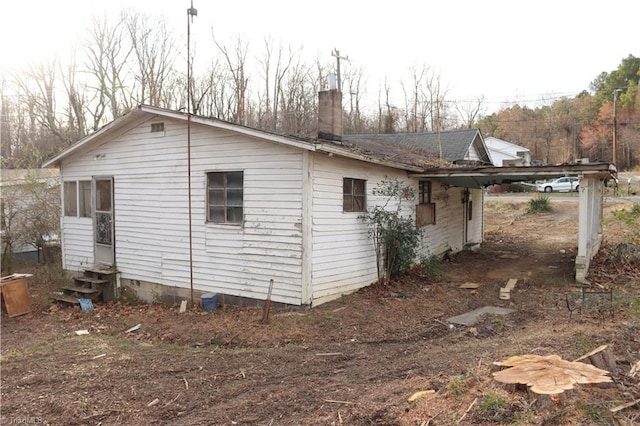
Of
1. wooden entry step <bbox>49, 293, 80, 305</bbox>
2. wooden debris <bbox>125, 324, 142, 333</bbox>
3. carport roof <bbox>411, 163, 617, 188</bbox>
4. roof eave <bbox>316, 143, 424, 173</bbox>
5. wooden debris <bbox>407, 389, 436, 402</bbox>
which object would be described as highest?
roof eave <bbox>316, 143, 424, 173</bbox>

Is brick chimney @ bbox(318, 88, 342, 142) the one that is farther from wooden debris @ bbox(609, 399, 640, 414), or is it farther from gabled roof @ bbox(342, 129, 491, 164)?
wooden debris @ bbox(609, 399, 640, 414)

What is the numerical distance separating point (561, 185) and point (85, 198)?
3687 centimetres

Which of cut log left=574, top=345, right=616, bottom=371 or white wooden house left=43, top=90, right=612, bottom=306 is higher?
white wooden house left=43, top=90, right=612, bottom=306

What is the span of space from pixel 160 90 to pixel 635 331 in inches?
1235

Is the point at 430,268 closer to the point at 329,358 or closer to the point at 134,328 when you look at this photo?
the point at 329,358

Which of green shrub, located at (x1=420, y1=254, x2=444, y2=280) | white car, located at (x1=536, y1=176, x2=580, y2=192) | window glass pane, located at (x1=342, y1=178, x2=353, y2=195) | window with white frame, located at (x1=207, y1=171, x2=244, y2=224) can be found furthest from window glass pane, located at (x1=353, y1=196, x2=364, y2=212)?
white car, located at (x1=536, y1=176, x2=580, y2=192)

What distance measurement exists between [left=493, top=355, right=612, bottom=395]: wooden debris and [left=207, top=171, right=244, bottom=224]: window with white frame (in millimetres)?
6074

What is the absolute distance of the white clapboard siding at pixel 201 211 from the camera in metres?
8.55

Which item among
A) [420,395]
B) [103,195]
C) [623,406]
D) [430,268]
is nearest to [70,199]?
[103,195]

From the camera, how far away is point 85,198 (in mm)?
11992

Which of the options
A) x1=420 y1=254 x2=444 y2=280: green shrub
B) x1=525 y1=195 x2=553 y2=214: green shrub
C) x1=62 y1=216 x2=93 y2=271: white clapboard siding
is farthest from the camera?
x1=525 y1=195 x2=553 y2=214: green shrub

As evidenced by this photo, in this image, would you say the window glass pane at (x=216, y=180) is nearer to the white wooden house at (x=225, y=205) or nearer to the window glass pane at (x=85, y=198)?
the white wooden house at (x=225, y=205)

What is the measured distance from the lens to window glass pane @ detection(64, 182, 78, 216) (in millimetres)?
12219

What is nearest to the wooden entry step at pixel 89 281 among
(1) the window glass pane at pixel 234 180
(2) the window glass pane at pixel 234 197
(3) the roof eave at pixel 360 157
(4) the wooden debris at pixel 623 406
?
(2) the window glass pane at pixel 234 197
